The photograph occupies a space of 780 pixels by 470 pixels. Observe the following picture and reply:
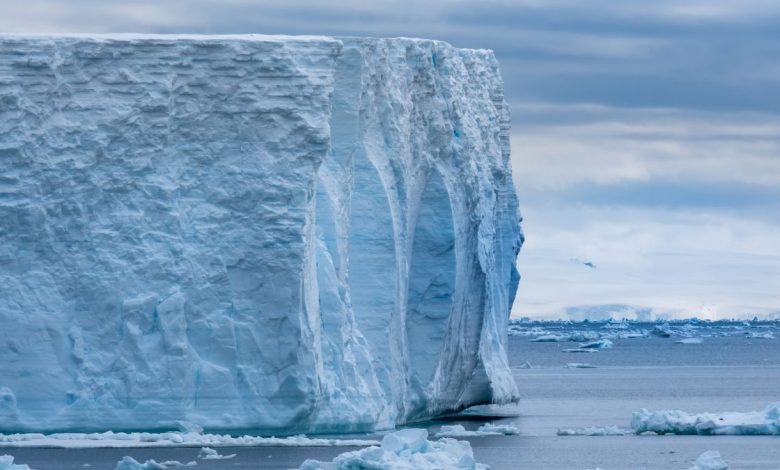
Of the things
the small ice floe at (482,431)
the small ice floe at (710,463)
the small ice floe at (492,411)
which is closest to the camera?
the small ice floe at (710,463)

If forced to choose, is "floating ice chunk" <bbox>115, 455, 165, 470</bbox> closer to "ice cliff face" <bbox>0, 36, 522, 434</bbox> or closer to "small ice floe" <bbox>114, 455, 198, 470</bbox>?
"small ice floe" <bbox>114, 455, 198, 470</bbox>

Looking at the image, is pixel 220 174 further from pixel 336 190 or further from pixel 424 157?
pixel 424 157

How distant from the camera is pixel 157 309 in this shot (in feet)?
74.1

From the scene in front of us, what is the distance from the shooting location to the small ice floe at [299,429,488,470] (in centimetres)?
1831

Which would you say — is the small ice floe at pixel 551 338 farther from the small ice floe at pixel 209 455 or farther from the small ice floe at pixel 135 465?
the small ice floe at pixel 135 465

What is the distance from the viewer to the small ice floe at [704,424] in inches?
1053

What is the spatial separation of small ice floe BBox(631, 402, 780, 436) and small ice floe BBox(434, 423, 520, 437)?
1751mm

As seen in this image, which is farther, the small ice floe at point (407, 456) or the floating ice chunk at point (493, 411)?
the floating ice chunk at point (493, 411)

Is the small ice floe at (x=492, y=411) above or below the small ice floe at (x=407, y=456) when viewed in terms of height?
above

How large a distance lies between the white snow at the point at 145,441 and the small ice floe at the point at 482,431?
2.97 m

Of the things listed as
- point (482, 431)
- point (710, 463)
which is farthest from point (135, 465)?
point (482, 431)

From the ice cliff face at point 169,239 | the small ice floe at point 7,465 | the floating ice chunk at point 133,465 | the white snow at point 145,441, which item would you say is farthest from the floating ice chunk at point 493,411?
the small ice floe at point 7,465

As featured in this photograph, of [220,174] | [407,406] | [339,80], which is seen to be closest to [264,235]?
[220,174]

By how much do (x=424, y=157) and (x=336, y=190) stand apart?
Answer: 3.17 m
